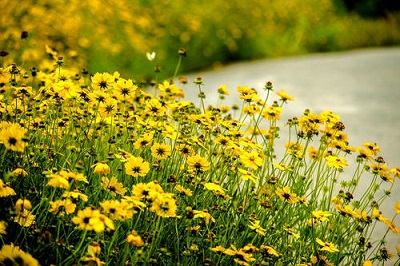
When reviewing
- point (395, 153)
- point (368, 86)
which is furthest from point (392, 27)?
point (395, 153)

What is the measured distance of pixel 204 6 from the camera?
8383 mm

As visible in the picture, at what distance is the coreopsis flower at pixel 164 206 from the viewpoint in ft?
5.59

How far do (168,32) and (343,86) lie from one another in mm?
2467

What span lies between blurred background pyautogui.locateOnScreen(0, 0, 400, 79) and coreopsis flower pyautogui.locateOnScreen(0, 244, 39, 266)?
1.36m

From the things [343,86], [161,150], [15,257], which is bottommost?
[15,257]

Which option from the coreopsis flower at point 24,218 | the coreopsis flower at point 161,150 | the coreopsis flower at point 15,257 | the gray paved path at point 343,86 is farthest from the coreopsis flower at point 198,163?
the gray paved path at point 343,86

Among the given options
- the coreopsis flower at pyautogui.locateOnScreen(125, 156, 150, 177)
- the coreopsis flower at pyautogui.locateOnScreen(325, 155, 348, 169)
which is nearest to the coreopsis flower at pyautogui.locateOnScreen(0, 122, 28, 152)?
the coreopsis flower at pyautogui.locateOnScreen(125, 156, 150, 177)

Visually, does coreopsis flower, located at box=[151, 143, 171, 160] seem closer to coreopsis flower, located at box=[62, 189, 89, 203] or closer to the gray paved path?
coreopsis flower, located at box=[62, 189, 89, 203]

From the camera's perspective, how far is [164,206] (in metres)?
1.72

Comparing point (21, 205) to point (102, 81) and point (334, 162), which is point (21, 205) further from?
point (334, 162)

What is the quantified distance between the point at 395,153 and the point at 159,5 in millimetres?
4141

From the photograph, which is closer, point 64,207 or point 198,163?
point 64,207

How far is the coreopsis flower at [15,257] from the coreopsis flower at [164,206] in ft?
1.33

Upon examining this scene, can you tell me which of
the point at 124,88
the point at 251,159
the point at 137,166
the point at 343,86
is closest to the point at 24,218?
the point at 137,166
